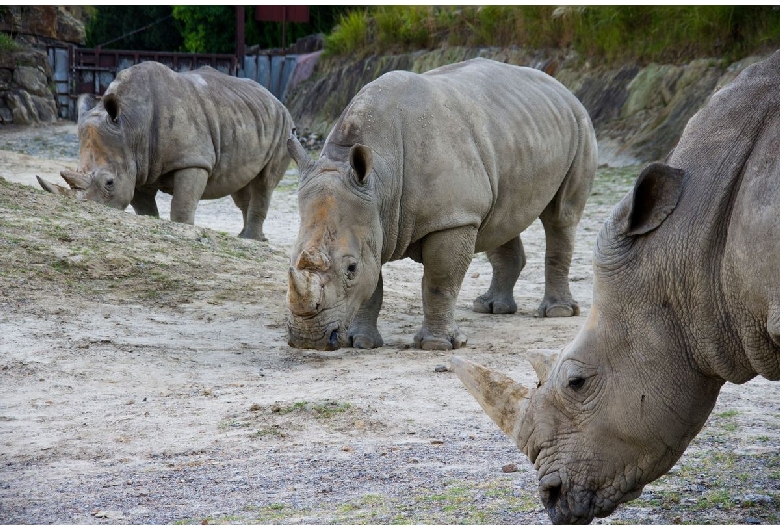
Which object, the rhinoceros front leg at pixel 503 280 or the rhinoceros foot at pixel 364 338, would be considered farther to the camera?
the rhinoceros front leg at pixel 503 280

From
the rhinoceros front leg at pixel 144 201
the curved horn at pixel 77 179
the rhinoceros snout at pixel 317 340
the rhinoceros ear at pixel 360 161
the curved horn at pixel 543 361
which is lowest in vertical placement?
the rhinoceros front leg at pixel 144 201

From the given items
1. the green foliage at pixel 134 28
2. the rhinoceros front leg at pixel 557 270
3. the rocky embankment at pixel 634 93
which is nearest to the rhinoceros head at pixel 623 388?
the rhinoceros front leg at pixel 557 270

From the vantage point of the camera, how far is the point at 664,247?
3.65 metres

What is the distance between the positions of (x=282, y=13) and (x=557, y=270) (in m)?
22.6

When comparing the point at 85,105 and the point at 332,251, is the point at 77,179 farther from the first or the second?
the point at 332,251

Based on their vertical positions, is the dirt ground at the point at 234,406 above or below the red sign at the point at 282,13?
above

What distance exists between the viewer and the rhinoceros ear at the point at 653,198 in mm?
3590

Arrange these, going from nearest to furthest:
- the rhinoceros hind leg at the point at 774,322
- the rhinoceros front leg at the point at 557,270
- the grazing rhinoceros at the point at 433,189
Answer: the rhinoceros hind leg at the point at 774,322
the grazing rhinoceros at the point at 433,189
the rhinoceros front leg at the point at 557,270

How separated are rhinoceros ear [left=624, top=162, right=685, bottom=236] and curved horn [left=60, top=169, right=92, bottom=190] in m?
8.68

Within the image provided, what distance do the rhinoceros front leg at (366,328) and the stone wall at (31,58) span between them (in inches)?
729

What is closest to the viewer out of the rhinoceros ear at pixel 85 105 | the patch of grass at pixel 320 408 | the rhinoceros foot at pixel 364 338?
the patch of grass at pixel 320 408

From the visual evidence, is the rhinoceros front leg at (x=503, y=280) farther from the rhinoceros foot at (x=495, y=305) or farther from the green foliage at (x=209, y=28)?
the green foliage at (x=209, y=28)

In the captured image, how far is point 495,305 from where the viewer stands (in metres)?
9.45

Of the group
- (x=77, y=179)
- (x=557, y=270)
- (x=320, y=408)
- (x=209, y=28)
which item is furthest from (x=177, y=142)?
(x=209, y=28)
